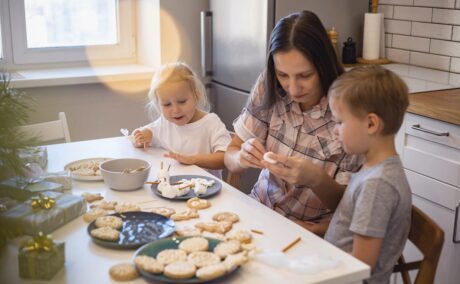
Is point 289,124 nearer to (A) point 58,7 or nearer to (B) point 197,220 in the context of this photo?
(B) point 197,220

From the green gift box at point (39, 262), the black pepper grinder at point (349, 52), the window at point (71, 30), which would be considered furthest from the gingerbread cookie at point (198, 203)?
the window at point (71, 30)

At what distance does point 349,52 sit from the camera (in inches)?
129

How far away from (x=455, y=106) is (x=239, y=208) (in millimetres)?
Result: 1174

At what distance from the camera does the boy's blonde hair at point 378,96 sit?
152cm

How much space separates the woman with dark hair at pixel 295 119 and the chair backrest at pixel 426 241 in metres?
0.33

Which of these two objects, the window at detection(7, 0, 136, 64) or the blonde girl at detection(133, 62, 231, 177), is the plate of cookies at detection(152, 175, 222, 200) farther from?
the window at detection(7, 0, 136, 64)

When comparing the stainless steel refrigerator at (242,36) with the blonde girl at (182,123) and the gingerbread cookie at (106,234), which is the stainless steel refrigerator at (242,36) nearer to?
the blonde girl at (182,123)

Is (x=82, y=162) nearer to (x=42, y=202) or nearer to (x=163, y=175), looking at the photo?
(x=163, y=175)

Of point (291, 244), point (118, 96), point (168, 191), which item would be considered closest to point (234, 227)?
point (291, 244)

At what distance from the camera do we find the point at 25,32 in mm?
3447

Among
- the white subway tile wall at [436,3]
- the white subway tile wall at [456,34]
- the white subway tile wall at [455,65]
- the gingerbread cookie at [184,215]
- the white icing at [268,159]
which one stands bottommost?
the gingerbread cookie at [184,215]

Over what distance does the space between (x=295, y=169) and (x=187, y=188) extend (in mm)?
330

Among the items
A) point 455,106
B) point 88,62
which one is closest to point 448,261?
point 455,106

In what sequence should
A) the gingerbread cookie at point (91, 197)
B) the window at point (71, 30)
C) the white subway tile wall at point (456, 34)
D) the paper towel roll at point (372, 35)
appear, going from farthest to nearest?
the window at point (71, 30)
the paper towel roll at point (372, 35)
the white subway tile wall at point (456, 34)
the gingerbread cookie at point (91, 197)
